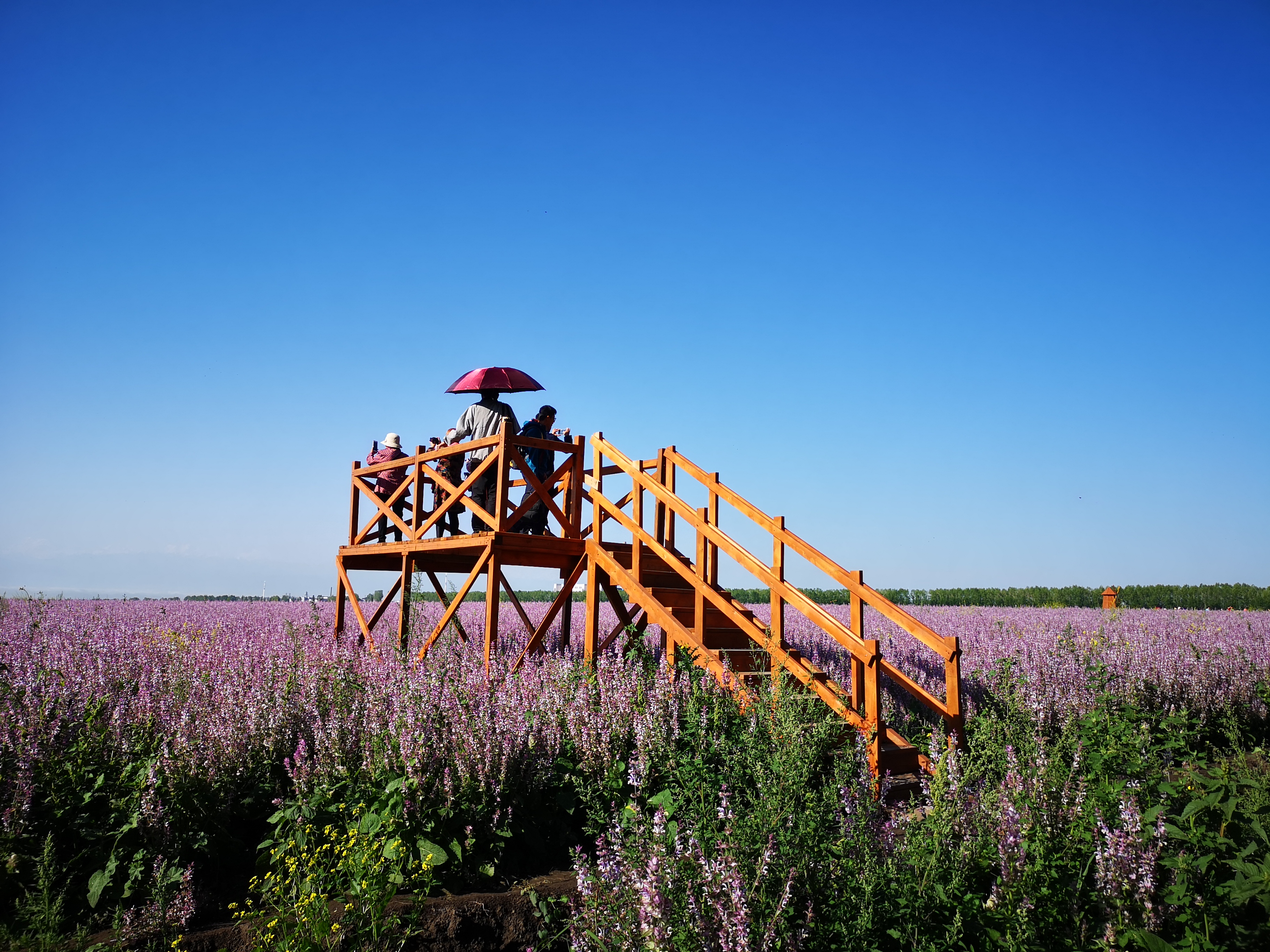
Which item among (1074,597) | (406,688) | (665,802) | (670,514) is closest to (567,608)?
(670,514)

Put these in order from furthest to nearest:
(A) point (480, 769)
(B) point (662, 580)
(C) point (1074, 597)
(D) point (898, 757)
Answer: (C) point (1074, 597) < (B) point (662, 580) < (D) point (898, 757) < (A) point (480, 769)

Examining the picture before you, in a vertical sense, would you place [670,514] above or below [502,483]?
below

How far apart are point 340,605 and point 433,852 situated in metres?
8.12

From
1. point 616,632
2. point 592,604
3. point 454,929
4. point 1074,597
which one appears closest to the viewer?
point 454,929

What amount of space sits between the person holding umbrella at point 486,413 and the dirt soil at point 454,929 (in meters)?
5.28

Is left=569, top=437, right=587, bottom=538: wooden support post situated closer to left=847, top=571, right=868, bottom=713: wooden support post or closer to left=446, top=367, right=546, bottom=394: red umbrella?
left=446, top=367, right=546, bottom=394: red umbrella

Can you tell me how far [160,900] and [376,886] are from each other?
109cm

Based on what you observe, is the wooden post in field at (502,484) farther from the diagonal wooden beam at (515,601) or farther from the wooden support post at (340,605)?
the wooden support post at (340,605)

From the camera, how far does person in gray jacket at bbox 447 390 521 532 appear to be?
31.1ft

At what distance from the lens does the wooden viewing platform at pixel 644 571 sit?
20.2ft

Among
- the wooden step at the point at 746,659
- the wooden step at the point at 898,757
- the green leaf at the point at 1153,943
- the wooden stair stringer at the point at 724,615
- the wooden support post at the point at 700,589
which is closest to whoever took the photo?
the green leaf at the point at 1153,943

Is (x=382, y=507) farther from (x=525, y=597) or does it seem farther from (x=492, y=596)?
(x=525, y=597)

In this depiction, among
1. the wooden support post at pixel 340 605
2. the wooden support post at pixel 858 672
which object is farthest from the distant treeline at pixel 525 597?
the wooden support post at pixel 858 672

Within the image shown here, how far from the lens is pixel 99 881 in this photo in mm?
4324
